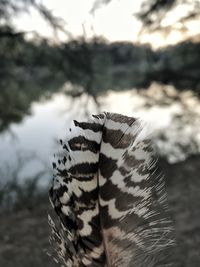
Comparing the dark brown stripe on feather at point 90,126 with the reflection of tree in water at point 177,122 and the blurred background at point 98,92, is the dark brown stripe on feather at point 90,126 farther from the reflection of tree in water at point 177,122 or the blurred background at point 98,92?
the reflection of tree in water at point 177,122

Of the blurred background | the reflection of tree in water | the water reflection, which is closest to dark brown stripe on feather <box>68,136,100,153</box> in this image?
the blurred background

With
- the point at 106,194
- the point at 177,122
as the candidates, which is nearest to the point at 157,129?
the point at 177,122

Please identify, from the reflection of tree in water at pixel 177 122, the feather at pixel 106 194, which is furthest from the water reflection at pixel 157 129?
the feather at pixel 106 194

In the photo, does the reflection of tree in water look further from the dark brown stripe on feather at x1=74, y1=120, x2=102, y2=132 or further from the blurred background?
the dark brown stripe on feather at x1=74, y1=120, x2=102, y2=132

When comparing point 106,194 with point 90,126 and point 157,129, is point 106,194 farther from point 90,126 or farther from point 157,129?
point 157,129

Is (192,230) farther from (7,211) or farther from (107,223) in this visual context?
(107,223)

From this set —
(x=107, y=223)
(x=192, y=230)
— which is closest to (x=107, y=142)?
(x=107, y=223)
